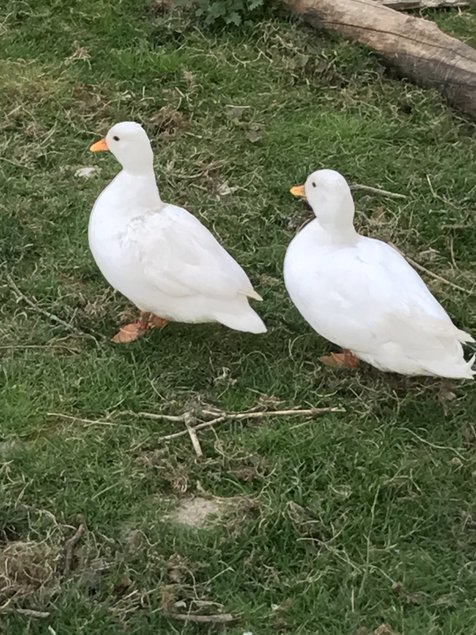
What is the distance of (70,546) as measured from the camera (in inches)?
115

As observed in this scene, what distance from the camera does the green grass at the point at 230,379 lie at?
2879 mm

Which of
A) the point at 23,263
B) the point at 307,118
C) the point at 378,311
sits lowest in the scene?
the point at 23,263

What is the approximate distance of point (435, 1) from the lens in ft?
19.5

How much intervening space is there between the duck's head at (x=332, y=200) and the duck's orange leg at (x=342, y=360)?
0.45 m

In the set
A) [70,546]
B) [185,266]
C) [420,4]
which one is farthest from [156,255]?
[420,4]

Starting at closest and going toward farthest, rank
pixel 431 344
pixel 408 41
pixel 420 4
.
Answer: pixel 431 344
pixel 408 41
pixel 420 4

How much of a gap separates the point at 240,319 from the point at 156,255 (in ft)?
1.19

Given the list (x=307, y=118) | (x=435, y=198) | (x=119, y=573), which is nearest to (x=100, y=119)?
(x=307, y=118)

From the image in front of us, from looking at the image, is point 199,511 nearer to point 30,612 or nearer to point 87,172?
point 30,612

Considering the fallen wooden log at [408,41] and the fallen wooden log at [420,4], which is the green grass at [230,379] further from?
the fallen wooden log at [420,4]

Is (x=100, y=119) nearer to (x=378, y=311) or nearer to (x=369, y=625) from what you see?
(x=378, y=311)

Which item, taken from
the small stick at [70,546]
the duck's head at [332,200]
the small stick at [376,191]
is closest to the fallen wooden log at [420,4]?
the small stick at [376,191]

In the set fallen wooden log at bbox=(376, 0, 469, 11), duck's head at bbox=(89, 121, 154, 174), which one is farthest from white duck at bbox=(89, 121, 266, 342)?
fallen wooden log at bbox=(376, 0, 469, 11)

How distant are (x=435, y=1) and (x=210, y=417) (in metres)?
3.58
